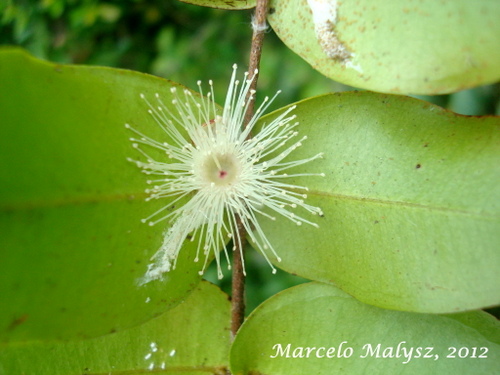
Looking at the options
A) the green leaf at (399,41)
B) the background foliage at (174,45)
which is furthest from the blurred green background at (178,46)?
the green leaf at (399,41)

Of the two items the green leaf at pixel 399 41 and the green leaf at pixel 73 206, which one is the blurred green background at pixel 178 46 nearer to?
the green leaf at pixel 399 41

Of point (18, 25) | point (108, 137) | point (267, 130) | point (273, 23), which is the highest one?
point (18, 25)

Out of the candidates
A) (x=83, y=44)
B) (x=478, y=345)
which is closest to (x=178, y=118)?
(x=478, y=345)

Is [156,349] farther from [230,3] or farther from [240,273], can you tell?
[230,3]

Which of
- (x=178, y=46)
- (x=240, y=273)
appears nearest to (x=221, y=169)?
(x=240, y=273)

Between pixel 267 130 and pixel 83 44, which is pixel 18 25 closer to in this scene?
pixel 83 44

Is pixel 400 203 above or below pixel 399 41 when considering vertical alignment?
below
